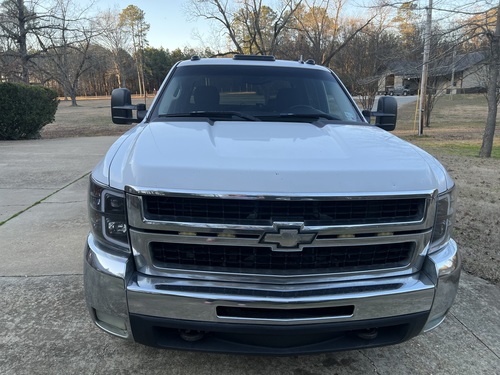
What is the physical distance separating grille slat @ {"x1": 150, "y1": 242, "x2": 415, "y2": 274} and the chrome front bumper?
0.08 m

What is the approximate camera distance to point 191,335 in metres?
2.08

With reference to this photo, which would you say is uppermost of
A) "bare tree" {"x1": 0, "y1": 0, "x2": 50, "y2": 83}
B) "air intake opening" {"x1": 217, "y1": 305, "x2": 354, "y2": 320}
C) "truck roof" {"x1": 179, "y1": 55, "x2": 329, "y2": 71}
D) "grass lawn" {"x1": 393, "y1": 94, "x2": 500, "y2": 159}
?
"bare tree" {"x1": 0, "y1": 0, "x2": 50, "y2": 83}

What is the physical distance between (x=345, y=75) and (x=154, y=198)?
2204 cm

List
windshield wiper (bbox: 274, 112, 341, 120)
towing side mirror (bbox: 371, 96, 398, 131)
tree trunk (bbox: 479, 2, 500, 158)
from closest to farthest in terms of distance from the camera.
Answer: windshield wiper (bbox: 274, 112, 341, 120) < towing side mirror (bbox: 371, 96, 398, 131) < tree trunk (bbox: 479, 2, 500, 158)

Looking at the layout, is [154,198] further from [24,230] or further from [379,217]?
[24,230]

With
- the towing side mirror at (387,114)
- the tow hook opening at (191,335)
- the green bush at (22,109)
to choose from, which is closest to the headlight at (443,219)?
the tow hook opening at (191,335)

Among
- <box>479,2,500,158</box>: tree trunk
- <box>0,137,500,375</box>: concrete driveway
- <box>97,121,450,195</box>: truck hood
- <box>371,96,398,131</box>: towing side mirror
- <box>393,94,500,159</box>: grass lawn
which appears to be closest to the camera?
<box>97,121,450,195</box>: truck hood

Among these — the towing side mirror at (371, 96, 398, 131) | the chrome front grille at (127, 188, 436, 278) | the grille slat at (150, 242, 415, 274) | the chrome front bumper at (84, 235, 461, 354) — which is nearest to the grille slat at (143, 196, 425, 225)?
the chrome front grille at (127, 188, 436, 278)

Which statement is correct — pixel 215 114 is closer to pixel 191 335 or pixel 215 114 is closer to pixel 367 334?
pixel 191 335

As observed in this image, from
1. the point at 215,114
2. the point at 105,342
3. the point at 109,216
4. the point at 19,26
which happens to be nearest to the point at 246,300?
the point at 109,216

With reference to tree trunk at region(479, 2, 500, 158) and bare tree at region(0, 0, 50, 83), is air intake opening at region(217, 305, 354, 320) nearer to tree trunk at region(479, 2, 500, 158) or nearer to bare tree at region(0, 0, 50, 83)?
tree trunk at region(479, 2, 500, 158)

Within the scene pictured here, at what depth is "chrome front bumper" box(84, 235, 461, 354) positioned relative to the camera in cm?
197

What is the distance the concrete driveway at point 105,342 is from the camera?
2.54 metres

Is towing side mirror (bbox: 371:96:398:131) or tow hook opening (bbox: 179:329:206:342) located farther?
towing side mirror (bbox: 371:96:398:131)
